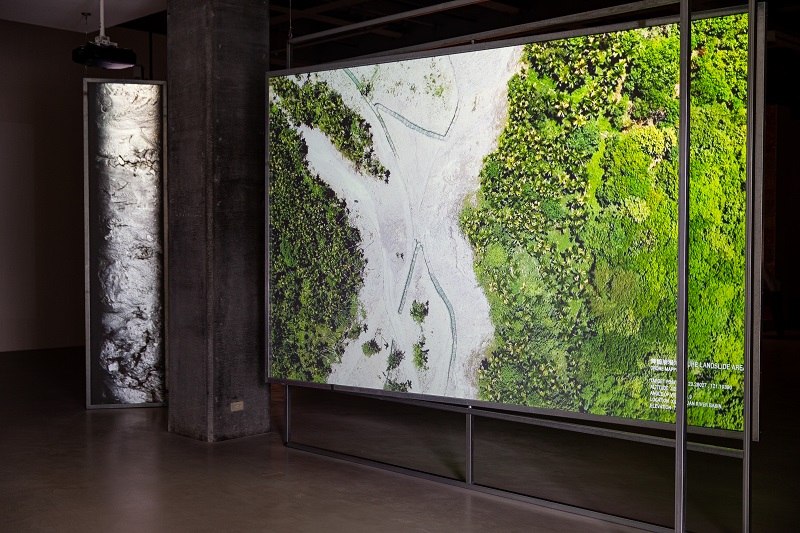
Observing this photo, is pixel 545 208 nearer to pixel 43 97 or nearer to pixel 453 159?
pixel 453 159

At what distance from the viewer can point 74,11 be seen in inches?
376

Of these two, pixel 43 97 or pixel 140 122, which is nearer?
pixel 140 122

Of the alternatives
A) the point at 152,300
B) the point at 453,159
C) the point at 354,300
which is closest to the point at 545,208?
the point at 453,159

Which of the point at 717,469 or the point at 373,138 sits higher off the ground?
the point at 373,138

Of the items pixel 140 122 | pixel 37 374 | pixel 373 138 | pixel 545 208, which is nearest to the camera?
pixel 545 208

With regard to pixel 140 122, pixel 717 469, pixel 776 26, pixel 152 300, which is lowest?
pixel 717 469

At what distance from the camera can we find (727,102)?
14.4 ft

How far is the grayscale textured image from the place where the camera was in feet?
26.6

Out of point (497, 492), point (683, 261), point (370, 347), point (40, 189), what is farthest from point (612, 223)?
point (40, 189)

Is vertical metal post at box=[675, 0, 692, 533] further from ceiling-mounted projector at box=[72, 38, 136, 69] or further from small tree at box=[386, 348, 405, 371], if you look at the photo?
ceiling-mounted projector at box=[72, 38, 136, 69]

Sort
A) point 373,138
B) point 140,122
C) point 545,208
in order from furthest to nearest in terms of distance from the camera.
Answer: point 140,122
point 373,138
point 545,208

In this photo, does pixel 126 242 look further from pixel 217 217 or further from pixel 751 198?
pixel 751 198

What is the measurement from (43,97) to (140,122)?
4811mm

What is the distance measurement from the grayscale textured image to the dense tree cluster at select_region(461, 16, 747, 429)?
4181 millimetres
